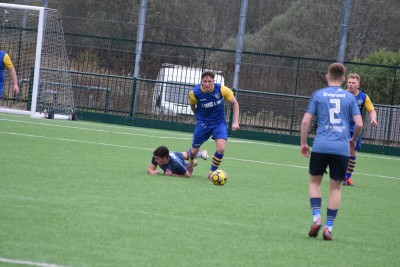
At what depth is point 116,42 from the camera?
84.4ft

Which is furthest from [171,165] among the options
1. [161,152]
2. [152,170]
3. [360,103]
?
[360,103]

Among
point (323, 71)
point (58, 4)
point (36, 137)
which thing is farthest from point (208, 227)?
point (58, 4)

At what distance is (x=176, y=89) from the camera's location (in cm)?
2523

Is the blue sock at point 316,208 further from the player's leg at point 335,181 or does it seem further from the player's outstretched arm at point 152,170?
the player's outstretched arm at point 152,170

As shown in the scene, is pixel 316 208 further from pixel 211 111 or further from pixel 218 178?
pixel 211 111

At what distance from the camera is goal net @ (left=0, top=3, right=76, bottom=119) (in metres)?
23.3

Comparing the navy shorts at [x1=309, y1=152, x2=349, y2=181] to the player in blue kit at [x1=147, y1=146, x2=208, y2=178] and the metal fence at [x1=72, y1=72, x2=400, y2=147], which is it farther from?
the metal fence at [x1=72, y1=72, x2=400, y2=147]

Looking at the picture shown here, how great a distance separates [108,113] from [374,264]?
1896cm

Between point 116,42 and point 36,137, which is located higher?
point 116,42

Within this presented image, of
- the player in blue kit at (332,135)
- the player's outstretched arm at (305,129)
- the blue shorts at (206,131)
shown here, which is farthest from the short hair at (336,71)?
the blue shorts at (206,131)

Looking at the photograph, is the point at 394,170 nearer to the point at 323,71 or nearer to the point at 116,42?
the point at 323,71

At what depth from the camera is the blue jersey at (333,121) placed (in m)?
8.50

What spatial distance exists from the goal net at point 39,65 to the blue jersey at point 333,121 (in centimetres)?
1492

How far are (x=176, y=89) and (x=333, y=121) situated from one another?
55.4 feet
